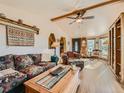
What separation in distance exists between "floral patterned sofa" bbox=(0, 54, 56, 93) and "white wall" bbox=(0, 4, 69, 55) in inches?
17.9

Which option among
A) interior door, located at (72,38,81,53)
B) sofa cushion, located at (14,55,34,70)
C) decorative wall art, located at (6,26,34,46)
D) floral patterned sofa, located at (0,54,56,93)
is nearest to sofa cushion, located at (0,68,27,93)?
floral patterned sofa, located at (0,54,56,93)

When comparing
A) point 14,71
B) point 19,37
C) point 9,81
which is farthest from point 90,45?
point 9,81

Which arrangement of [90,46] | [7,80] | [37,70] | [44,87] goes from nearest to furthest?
[44,87] → [7,80] → [37,70] → [90,46]

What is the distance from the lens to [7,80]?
212 centimetres

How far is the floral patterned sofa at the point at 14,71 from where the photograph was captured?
6.89ft

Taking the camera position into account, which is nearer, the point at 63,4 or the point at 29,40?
the point at 63,4

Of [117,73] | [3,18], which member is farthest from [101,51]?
[3,18]

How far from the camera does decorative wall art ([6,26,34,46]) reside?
3.44 m

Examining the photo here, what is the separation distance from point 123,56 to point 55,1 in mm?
2931

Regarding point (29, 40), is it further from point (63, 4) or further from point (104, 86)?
point (104, 86)

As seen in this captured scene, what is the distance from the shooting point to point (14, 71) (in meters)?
2.55

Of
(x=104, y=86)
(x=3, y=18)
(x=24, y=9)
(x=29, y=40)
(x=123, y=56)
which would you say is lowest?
(x=104, y=86)

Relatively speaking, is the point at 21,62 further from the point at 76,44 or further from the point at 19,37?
the point at 76,44

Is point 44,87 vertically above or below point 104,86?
above
